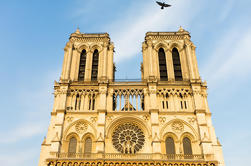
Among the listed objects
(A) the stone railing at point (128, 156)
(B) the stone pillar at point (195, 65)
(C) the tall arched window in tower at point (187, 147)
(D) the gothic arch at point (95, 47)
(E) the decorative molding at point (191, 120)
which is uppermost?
(D) the gothic arch at point (95, 47)

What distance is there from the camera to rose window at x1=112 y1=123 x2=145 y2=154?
29.0 m

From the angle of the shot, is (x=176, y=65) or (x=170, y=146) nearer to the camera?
(x=170, y=146)

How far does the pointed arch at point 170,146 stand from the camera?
94.5 ft

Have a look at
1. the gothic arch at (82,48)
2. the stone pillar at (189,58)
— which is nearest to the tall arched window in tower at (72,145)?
the gothic arch at (82,48)

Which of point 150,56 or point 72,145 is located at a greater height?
point 150,56

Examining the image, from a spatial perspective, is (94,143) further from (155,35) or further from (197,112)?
(155,35)

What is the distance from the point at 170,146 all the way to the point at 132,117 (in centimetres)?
550

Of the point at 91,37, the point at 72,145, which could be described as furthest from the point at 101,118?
the point at 91,37

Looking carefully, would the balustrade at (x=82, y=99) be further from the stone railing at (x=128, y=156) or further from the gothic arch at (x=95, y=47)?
the gothic arch at (x=95, y=47)

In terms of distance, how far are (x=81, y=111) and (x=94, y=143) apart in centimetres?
432

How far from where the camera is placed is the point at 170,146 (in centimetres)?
2930

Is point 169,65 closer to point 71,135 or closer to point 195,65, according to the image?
point 195,65

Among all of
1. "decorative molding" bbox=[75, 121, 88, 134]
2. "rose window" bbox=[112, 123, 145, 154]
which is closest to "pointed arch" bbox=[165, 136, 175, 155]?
"rose window" bbox=[112, 123, 145, 154]

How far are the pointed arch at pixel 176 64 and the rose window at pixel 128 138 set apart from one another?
31.1 ft
